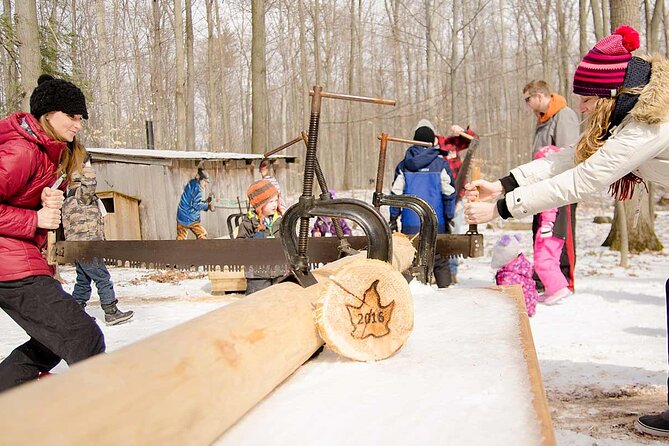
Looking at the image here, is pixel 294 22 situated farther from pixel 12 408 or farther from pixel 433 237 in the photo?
pixel 12 408

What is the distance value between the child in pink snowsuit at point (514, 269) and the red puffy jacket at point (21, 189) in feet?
14.6

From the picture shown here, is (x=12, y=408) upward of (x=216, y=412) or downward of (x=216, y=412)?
upward

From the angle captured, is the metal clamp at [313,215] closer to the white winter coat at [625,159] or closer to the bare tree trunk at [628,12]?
the white winter coat at [625,159]

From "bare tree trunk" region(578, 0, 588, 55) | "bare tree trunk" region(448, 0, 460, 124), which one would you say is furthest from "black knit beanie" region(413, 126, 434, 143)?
"bare tree trunk" region(578, 0, 588, 55)

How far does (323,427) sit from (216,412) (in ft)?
0.98

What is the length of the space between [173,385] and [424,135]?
579cm

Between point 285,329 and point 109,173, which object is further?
point 109,173

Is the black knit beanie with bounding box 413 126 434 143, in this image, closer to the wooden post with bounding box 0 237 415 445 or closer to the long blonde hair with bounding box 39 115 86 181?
the long blonde hair with bounding box 39 115 86 181

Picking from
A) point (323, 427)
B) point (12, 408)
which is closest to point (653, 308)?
point (323, 427)

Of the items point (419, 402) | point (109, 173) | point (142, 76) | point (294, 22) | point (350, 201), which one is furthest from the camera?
point (142, 76)

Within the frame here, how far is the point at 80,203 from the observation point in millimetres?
6109

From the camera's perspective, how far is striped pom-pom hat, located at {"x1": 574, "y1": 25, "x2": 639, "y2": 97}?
8.92ft

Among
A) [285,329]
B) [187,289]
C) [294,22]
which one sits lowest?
[187,289]

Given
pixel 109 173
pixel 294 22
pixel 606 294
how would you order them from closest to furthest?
pixel 606 294, pixel 109 173, pixel 294 22
